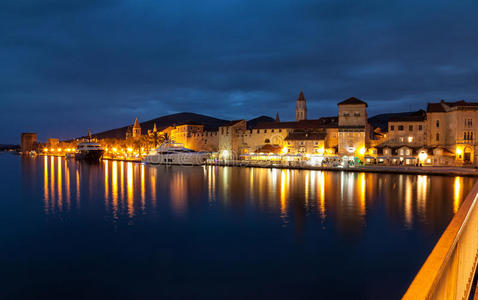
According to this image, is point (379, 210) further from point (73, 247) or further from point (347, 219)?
point (73, 247)

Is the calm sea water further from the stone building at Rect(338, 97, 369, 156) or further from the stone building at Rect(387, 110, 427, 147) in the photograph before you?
the stone building at Rect(338, 97, 369, 156)

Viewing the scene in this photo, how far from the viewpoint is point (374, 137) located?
155ft

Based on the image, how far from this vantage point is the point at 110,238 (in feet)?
39.0

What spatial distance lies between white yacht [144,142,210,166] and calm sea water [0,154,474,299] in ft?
109

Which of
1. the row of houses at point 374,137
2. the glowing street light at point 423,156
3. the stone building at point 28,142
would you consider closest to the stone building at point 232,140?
the row of houses at point 374,137

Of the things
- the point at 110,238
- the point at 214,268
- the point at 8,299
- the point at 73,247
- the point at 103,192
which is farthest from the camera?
the point at 103,192

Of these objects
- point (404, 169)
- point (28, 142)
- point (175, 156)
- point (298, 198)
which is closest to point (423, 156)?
point (404, 169)

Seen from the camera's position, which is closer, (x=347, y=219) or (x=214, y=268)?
(x=214, y=268)

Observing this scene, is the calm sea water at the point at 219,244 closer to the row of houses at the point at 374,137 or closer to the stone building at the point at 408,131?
the row of houses at the point at 374,137

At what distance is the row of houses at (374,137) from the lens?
35.3 m

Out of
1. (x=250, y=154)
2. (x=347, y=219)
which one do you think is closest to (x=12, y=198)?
(x=347, y=219)

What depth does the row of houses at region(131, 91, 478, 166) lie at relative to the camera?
35.3m

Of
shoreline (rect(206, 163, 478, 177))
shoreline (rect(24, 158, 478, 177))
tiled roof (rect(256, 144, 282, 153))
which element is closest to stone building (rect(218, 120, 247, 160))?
tiled roof (rect(256, 144, 282, 153))

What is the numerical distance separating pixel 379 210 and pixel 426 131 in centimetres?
2636
